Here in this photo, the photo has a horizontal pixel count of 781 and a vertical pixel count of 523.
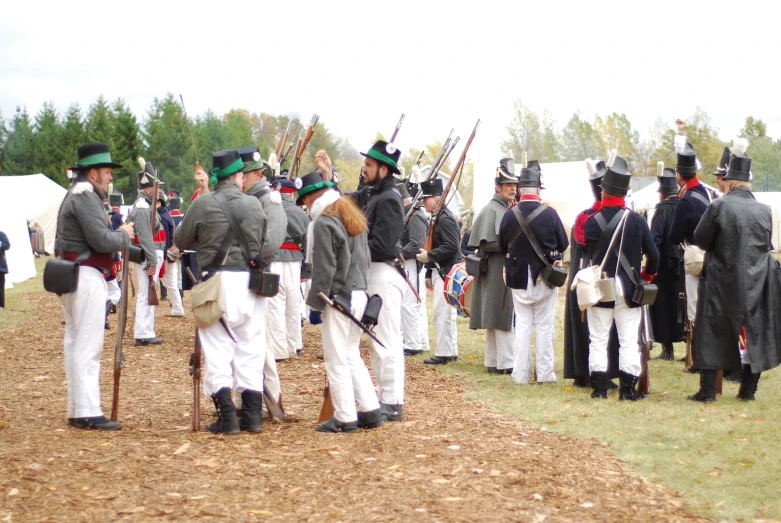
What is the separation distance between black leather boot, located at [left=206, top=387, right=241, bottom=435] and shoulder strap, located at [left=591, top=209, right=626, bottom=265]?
3.74 m

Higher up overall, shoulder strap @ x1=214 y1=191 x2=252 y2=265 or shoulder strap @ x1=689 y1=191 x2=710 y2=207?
shoulder strap @ x1=689 y1=191 x2=710 y2=207

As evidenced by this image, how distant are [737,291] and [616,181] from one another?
1506mm

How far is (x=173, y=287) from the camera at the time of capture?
54.8 feet

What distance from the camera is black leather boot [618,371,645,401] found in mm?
8594

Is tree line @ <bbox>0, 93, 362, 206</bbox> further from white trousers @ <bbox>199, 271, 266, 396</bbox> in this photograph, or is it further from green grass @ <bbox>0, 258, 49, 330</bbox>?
white trousers @ <bbox>199, 271, 266, 396</bbox>

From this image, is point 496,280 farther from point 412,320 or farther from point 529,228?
point 412,320

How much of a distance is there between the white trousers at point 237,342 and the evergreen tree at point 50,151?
206 ft

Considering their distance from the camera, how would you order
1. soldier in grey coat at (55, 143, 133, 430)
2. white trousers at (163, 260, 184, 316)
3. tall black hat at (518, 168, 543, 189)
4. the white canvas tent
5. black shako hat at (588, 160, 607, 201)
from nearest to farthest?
soldier in grey coat at (55, 143, 133, 430), black shako hat at (588, 160, 607, 201), tall black hat at (518, 168, 543, 189), white trousers at (163, 260, 184, 316), the white canvas tent

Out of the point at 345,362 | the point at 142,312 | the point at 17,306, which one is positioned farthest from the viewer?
the point at 17,306

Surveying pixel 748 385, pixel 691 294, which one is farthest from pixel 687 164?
pixel 748 385

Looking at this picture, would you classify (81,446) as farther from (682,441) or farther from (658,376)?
(658,376)

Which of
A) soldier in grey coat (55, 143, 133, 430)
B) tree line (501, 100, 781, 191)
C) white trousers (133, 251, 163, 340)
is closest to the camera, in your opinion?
soldier in grey coat (55, 143, 133, 430)

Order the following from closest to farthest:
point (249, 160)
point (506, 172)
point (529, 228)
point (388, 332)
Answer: point (388, 332) → point (249, 160) → point (529, 228) → point (506, 172)

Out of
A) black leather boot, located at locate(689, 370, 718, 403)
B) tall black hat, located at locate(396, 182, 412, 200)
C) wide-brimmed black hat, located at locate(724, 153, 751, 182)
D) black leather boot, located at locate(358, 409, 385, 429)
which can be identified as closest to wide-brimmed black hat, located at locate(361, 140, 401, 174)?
tall black hat, located at locate(396, 182, 412, 200)
